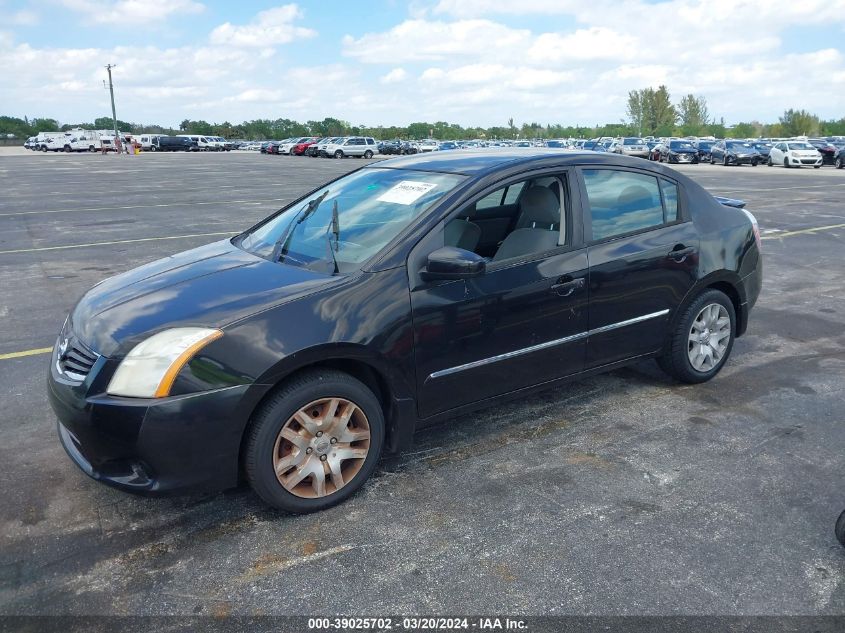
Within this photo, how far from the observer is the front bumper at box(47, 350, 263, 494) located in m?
2.98

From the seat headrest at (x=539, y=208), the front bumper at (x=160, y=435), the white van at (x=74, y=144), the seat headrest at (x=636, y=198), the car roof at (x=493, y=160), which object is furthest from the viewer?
the white van at (x=74, y=144)

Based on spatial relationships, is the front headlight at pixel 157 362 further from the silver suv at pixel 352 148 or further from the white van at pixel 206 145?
the white van at pixel 206 145

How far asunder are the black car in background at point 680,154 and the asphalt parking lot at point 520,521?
1605 inches

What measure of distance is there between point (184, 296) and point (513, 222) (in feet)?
7.00

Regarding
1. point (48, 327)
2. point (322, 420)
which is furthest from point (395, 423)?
point (48, 327)

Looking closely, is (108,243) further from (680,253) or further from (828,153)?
(828,153)

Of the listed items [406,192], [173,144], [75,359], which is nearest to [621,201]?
[406,192]

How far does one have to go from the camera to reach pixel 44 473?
12.5ft

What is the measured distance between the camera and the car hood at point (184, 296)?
3191mm

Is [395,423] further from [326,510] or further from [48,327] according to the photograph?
[48,327]

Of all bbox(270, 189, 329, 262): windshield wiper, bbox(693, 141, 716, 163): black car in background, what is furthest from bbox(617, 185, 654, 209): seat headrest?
bbox(693, 141, 716, 163): black car in background

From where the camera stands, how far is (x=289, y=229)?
14.1 feet

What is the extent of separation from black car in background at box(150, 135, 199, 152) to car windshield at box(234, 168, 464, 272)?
76.5 metres

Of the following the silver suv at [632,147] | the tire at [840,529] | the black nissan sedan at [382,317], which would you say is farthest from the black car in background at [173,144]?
the tire at [840,529]
